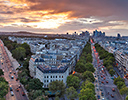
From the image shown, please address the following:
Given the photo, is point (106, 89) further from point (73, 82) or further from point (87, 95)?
point (87, 95)

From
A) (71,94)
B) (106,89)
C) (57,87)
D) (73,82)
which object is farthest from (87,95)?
(106,89)

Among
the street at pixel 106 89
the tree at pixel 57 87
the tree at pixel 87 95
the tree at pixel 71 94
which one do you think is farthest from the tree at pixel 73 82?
the street at pixel 106 89

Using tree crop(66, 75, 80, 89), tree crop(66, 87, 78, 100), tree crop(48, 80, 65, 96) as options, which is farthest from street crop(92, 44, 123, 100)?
tree crop(48, 80, 65, 96)

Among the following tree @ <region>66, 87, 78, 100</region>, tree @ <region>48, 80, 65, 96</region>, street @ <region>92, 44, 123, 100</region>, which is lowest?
street @ <region>92, 44, 123, 100</region>

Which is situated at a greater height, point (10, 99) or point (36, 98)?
point (36, 98)

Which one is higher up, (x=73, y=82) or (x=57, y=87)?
(x=57, y=87)

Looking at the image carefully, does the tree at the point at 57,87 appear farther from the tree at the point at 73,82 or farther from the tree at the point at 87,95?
the tree at the point at 87,95

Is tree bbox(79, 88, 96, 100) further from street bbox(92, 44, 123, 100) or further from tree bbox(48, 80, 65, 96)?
street bbox(92, 44, 123, 100)

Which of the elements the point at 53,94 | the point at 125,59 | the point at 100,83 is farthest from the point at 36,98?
the point at 125,59

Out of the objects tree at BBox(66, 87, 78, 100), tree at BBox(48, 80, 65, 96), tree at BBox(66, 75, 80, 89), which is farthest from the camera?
tree at BBox(66, 75, 80, 89)

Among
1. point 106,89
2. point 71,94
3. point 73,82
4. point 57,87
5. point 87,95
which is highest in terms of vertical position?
point 57,87

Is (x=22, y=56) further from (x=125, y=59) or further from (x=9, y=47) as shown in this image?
(x=125, y=59)
